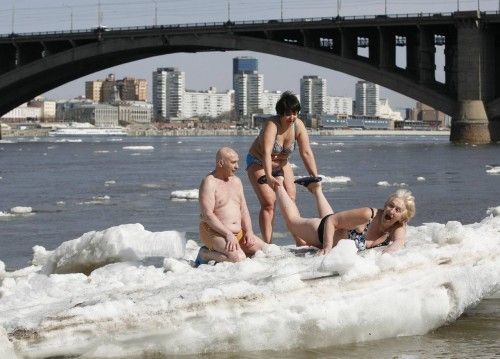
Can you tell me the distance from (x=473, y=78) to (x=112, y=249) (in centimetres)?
5844

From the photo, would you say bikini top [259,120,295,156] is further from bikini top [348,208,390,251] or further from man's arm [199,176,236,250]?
bikini top [348,208,390,251]

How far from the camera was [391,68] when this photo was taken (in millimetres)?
66500

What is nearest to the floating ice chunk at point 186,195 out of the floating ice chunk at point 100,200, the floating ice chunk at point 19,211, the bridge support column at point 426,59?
the floating ice chunk at point 100,200

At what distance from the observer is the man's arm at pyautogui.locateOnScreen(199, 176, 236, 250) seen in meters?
7.78

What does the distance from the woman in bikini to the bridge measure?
57.8 m

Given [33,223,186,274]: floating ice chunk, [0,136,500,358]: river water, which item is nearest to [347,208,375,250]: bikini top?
[0,136,500,358]: river water

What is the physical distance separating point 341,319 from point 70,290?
1.78 metres

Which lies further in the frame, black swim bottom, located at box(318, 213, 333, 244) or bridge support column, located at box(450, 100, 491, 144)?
bridge support column, located at box(450, 100, 491, 144)

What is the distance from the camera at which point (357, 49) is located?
71125 millimetres

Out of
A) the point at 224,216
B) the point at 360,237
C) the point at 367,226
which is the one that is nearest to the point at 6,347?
the point at 224,216

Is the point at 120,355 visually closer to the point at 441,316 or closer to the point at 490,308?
the point at 441,316

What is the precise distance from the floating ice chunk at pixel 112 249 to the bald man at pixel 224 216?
3.11 ft

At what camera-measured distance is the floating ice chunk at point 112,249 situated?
889 centimetres

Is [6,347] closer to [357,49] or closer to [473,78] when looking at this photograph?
[473,78]
